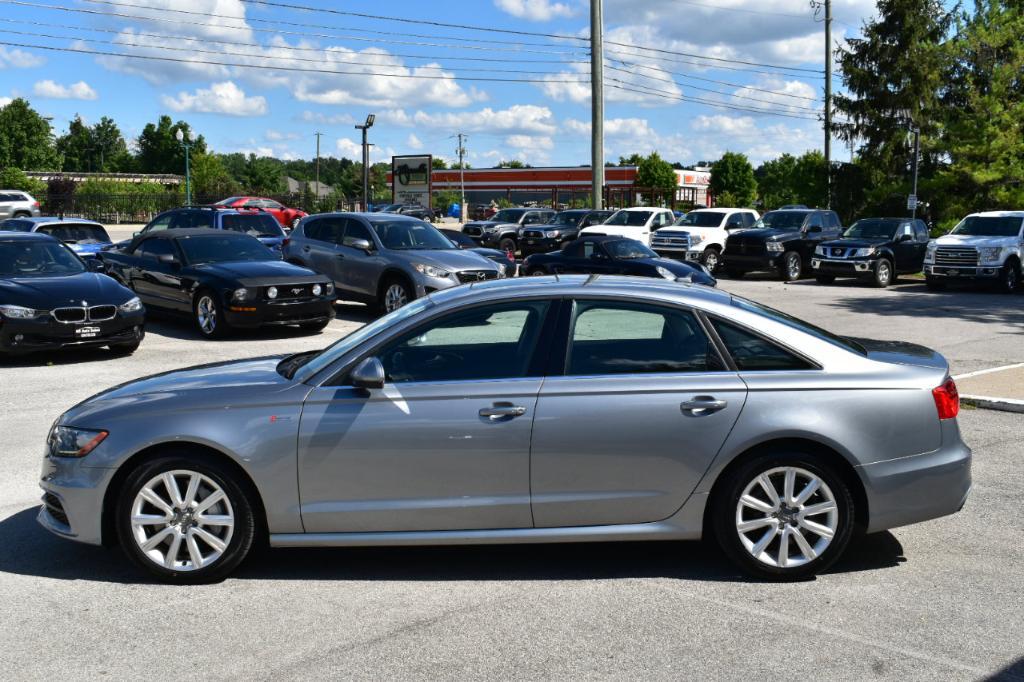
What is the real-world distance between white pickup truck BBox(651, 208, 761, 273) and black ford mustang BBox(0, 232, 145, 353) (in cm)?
1856

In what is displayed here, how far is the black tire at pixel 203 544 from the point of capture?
16.5 ft

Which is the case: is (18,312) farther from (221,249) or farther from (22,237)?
(221,249)

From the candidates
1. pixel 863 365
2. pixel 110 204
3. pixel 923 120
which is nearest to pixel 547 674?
pixel 863 365

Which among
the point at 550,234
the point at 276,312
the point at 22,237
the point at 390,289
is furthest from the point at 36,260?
the point at 550,234

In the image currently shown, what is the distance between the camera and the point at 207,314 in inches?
591

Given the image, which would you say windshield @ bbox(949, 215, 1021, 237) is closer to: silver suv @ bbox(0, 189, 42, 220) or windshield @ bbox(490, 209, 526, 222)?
windshield @ bbox(490, 209, 526, 222)

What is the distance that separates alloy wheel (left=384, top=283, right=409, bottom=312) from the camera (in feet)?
55.0

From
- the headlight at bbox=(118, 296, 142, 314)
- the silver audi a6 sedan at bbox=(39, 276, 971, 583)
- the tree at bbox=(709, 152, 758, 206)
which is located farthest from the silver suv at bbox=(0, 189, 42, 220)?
the tree at bbox=(709, 152, 758, 206)

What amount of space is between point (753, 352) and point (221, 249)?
1243cm

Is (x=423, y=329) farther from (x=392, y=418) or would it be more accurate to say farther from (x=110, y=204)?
(x=110, y=204)

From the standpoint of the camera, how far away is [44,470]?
5.36 metres

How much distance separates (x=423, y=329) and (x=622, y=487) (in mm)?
1288

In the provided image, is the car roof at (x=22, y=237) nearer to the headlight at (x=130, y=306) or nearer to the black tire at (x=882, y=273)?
the headlight at (x=130, y=306)

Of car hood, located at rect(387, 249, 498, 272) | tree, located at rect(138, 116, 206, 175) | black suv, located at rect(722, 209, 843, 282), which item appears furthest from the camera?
tree, located at rect(138, 116, 206, 175)
